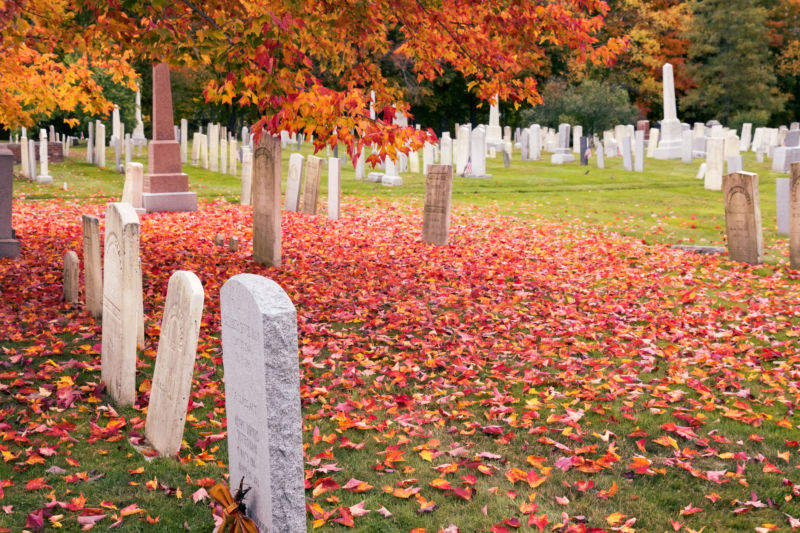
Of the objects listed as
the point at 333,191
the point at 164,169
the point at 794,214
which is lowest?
the point at 794,214

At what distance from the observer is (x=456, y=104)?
5431 cm

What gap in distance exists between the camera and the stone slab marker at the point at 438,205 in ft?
41.9

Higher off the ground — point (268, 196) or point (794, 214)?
point (268, 196)

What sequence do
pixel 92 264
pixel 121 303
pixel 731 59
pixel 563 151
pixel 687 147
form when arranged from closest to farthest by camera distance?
1. pixel 121 303
2. pixel 92 264
3. pixel 687 147
4. pixel 563 151
5. pixel 731 59

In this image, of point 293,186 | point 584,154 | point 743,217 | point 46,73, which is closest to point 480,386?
point 743,217

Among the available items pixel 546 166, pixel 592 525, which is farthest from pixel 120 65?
pixel 546 166

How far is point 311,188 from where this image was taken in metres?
16.7

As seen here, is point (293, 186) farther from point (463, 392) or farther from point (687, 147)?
point (687, 147)

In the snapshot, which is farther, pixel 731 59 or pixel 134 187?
pixel 731 59

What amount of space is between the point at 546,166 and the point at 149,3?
23.4 metres

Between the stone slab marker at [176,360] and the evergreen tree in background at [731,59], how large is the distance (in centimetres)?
4983

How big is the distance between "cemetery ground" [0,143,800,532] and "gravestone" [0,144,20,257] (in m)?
0.36

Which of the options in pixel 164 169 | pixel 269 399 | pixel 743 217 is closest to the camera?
pixel 269 399

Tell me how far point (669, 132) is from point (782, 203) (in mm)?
20718
